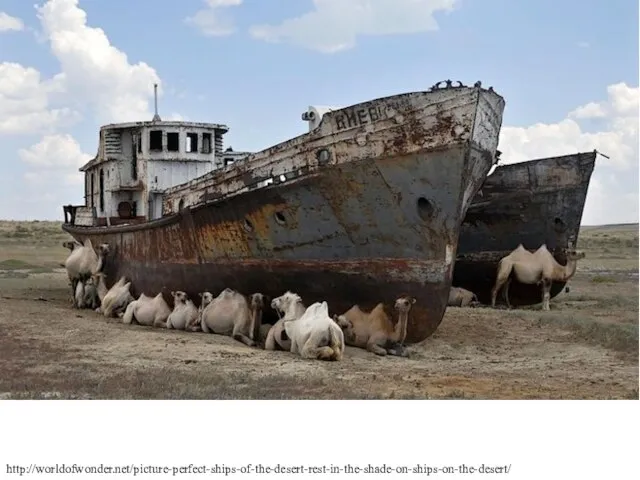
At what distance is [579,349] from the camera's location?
10656 mm

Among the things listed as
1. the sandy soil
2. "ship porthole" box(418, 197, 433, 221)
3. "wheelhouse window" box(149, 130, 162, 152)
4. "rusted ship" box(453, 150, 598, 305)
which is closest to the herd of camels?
the sandy soil

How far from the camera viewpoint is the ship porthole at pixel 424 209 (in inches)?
409

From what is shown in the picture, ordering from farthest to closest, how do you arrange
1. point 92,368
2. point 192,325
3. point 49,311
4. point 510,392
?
point 49,311, point 192,325, point 92,368, point 510,392

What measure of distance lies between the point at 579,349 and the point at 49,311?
9.10 m

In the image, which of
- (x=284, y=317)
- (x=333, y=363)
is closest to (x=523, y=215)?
(x=284, y=317)

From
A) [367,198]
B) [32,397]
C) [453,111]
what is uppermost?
[453,111]

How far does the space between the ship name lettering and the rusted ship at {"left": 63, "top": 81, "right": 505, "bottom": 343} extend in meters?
0.01

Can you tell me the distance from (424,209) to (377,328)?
1600mm

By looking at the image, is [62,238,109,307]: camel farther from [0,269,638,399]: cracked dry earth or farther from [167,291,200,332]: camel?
[167,291,200,332]: camel

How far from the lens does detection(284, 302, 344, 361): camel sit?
952 centimetres

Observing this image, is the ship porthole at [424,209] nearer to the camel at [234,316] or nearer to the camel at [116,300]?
the camel at [234,316]

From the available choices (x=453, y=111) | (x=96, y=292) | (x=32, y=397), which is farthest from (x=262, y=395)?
(x=96, y=292)

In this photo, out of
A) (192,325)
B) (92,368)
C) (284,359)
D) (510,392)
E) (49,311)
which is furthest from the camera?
(49,311)
